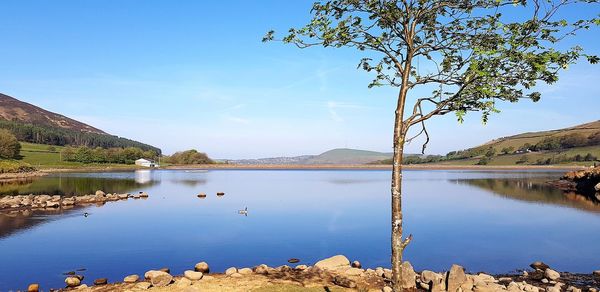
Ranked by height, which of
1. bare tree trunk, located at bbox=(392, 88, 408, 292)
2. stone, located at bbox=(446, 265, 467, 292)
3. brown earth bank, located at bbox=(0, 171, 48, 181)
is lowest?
stone, located at bbox=(446, 265, 467, 292)

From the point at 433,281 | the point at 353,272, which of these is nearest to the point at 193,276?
the point at 353,272

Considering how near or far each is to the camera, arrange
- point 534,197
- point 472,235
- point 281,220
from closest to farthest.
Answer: point 472,235
point 281,220
point 534,197

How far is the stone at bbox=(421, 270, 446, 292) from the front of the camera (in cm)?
2356

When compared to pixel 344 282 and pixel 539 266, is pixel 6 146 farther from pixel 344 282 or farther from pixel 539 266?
pixel 539 266

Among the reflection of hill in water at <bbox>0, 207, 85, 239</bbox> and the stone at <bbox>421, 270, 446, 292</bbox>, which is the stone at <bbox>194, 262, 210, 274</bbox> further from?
the reflection of hill in water at <bbox>0, 207, 85, 239</bbox>

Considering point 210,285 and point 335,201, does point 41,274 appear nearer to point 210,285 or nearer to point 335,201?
point 210,285

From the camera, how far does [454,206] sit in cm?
7269

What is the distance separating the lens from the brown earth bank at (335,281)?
77.7 ft

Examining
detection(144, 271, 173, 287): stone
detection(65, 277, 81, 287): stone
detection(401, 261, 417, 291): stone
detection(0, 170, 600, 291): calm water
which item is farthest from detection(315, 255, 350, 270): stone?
detection(65, 277, 81, 287): stone

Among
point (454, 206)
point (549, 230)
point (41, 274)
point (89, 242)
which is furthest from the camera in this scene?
point (454, 206)

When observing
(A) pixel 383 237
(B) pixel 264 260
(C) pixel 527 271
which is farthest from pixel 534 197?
(B) pixel 264 260

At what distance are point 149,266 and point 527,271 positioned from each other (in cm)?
2809

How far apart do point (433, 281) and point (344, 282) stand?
16.2 ft

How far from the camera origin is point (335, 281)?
81.7 ft
